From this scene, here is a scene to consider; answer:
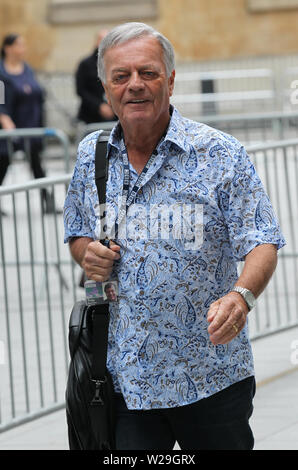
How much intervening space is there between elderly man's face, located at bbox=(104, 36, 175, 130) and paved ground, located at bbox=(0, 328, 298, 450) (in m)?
2.40

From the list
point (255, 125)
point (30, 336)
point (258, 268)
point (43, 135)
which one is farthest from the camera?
point (255, 125)

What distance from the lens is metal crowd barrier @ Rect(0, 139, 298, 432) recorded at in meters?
6.45

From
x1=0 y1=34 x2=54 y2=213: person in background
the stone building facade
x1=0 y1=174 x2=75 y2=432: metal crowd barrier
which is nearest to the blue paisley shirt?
x1=0 y1=174 x2=75 y2=432: metal crowd barrier

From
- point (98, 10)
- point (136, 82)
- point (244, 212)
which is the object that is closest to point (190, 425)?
point (244, 212)

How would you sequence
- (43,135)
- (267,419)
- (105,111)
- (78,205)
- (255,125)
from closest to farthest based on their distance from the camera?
(78,205) → (267,419) → (43,135) → (255,125) → (105,111)

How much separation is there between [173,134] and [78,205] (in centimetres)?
42

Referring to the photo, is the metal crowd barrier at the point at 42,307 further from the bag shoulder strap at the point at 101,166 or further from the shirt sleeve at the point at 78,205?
the bag shoulder strap at the point at 101,166

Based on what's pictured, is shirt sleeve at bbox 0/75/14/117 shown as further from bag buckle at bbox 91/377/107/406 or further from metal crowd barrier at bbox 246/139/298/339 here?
bag buckle at bbox 91/377/107/406

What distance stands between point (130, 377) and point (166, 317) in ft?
0.65

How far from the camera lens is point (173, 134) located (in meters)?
3.61

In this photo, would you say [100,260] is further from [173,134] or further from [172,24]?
[172,24]

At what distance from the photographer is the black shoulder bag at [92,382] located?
3.62m

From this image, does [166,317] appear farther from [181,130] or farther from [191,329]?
[181,130]

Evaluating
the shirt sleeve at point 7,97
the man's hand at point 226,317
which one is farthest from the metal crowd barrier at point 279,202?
the shirt sleeve at point 7,97
